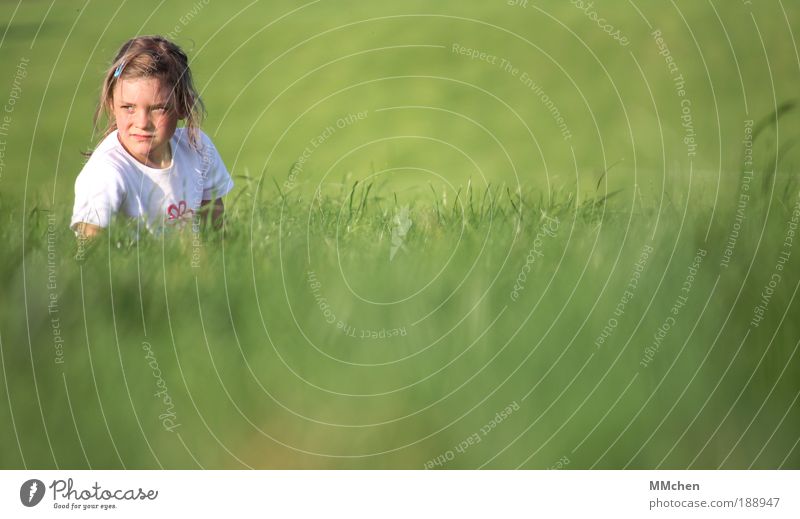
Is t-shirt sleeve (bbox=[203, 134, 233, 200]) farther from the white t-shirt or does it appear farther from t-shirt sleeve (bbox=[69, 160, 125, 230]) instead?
t-shirt sleeve (bbox=[69, 160, 125, 230])

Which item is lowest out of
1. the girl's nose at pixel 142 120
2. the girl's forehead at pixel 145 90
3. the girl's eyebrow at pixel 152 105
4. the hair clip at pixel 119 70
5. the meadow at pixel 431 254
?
the meadow at pixel 431 254

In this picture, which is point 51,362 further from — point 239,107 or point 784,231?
point 784,231

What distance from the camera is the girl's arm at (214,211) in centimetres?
171

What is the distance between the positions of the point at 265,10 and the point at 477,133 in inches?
20.3

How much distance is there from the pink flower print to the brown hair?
13 centimetres

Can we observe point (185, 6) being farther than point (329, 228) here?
Yes

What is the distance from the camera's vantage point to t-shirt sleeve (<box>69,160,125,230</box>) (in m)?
1.69

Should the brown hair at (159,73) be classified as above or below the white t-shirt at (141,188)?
above

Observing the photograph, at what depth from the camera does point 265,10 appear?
6.40 ft

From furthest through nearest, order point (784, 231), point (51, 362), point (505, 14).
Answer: point (505, 14) → point (784, 231) → point (51, 362)

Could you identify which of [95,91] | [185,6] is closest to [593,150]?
[185,6]
